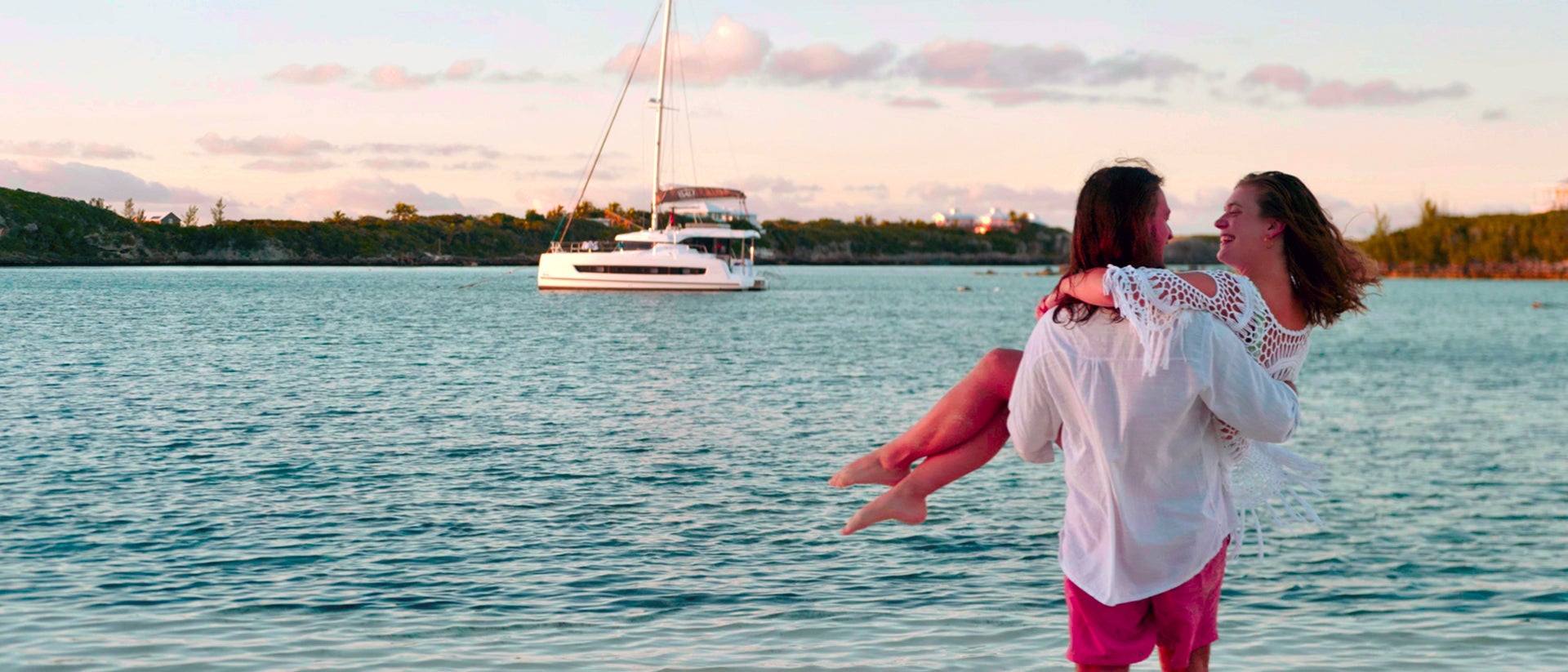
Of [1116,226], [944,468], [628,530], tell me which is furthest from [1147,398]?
[628,530]

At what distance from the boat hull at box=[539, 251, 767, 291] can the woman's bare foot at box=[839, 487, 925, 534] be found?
56798 mm

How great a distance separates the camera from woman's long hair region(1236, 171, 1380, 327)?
111 inches

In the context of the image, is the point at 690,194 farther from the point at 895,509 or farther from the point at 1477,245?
the point at 1477,245

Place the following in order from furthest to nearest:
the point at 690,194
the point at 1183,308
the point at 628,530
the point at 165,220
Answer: the point at 165,220, the point at 690,194, the point at 628,530, the point at 1183,308

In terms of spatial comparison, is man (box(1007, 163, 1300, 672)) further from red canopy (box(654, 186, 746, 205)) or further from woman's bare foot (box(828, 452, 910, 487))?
red canopy (box(654, 186, 746, 205))

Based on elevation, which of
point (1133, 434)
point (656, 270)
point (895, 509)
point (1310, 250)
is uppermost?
point (1310, 250)

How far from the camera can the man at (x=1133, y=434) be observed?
268cm

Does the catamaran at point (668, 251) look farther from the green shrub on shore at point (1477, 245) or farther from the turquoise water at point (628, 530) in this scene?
the green shrub on shore at point (1477, 245)

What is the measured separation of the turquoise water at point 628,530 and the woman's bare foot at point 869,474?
3290 millimetres

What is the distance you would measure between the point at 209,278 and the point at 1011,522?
90016 millimetres

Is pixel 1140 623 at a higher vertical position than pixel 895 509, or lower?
lower

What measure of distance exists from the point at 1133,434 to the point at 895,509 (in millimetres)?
650

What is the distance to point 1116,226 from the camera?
8.89 feet

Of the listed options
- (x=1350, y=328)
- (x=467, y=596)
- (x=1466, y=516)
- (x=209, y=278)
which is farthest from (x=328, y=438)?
(x=209, y=278)
